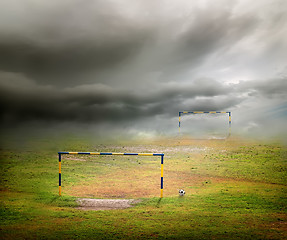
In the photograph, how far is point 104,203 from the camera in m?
9.66

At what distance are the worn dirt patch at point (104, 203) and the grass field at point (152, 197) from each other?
0.39 m

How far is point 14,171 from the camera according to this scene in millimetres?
16078

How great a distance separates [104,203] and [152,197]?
2.15m

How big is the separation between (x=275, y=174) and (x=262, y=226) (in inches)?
331

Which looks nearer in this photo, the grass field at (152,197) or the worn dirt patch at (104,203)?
the grass field at (152,197)

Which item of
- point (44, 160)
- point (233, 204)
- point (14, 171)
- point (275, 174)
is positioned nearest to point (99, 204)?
point (233, 204)

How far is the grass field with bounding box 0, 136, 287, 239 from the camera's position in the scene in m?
6.99

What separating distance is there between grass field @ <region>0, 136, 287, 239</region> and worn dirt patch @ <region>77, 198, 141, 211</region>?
39 cm

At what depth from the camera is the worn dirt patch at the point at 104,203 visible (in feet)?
30.1

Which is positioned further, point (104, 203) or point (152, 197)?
point (152, 197)

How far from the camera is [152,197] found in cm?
1051

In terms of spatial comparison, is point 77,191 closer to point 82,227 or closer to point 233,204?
point 82,227

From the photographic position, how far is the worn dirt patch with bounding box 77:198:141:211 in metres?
9.16

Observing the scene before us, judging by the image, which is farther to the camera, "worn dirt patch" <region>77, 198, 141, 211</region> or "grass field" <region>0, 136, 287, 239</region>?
"worn dirt patch" <region>77, 198, 141, 211</region>
